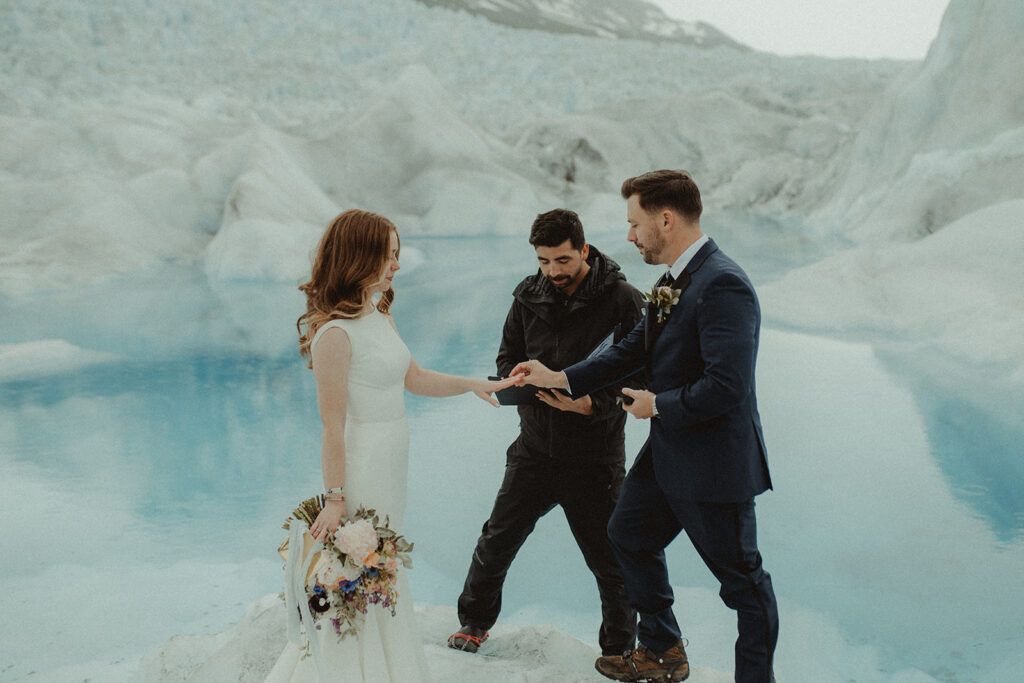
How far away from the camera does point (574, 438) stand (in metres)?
2.33

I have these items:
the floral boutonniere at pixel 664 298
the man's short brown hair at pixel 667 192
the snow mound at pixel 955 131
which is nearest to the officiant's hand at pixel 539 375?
the floral boutonniere at pixel 664 298

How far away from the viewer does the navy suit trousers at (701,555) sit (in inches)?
75.3

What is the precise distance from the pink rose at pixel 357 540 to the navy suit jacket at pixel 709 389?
0.74 meters

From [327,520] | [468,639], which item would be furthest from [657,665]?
[327,520]

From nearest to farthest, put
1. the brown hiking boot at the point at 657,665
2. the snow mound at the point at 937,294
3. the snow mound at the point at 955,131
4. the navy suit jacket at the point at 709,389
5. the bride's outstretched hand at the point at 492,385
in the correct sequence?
the navy suit jacket at the point at 709,389 → the brown hiking boot at the point at 657,665 → the bride's outstretched hand at the point at 492,385 → the snow mound at the point at 937,294 → the snow mound at the point at 955,131

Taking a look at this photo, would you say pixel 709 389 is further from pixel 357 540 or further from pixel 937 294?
pixel 937 294

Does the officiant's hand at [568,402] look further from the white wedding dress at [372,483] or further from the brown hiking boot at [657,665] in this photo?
the brown hiking boot at [657,665]

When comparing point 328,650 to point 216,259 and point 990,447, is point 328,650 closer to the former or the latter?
point 990,447

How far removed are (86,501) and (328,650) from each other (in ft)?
10.9

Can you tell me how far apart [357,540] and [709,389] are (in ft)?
2.93

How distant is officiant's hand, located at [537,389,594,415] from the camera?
89.0 inches

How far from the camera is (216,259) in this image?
12.1m

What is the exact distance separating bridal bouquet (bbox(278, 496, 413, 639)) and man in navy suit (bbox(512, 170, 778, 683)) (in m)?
0.65

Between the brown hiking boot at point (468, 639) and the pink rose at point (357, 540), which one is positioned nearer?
the pink rose at point (357, 540)
